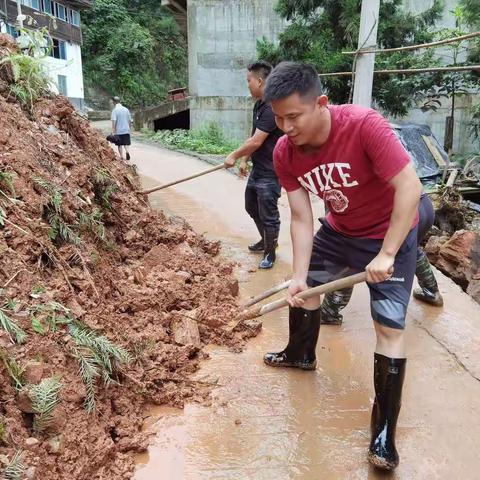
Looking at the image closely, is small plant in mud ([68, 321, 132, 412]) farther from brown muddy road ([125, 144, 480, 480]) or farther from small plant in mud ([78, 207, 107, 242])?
small plant in mud ([78, 207, 107, 242])

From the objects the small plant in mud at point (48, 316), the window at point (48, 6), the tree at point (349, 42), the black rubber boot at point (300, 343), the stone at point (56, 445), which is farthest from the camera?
the window at point (48, 6)

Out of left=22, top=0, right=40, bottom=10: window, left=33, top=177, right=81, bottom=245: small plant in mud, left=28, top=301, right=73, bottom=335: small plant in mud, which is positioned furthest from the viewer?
left=22, top=0, right=40, bottom=10: window

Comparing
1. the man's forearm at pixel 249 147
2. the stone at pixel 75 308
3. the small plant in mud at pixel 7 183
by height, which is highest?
the man's forearm at pixel 249 147

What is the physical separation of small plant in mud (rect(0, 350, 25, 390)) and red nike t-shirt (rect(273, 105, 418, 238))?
5.09 ft

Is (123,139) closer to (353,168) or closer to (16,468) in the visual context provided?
(353,168)

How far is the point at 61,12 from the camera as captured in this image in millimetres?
28531

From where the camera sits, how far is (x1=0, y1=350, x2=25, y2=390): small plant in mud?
218 centimetres

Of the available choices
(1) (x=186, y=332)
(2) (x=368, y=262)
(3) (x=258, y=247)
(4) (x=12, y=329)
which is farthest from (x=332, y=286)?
(3) (x=258, y=247)

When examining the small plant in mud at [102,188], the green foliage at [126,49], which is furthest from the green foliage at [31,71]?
the green foliage at [126,49]

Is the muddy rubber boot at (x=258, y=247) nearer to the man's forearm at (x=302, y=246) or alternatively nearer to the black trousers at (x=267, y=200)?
the black trousers at (x=267, y=200)

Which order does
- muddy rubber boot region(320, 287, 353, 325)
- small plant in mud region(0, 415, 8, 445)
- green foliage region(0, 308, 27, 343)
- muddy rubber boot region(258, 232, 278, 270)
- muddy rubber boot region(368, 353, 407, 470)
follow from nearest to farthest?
small plant in mud region(0, 415, 8, 445) → muddy rubber boot region(368, 353, 407, 470) → green foliage region(0, 308, 27, 343) → muddy rubber boot region(320, 287, 353, 325) → muddy rubber boot region(258, 232, 278, 270)

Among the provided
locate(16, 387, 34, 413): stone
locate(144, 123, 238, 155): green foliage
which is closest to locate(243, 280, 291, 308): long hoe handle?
locate(16, 387, 34, 413): stone

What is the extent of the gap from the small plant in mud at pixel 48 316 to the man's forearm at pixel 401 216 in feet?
5.41

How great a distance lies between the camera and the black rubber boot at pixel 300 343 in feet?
9.40
